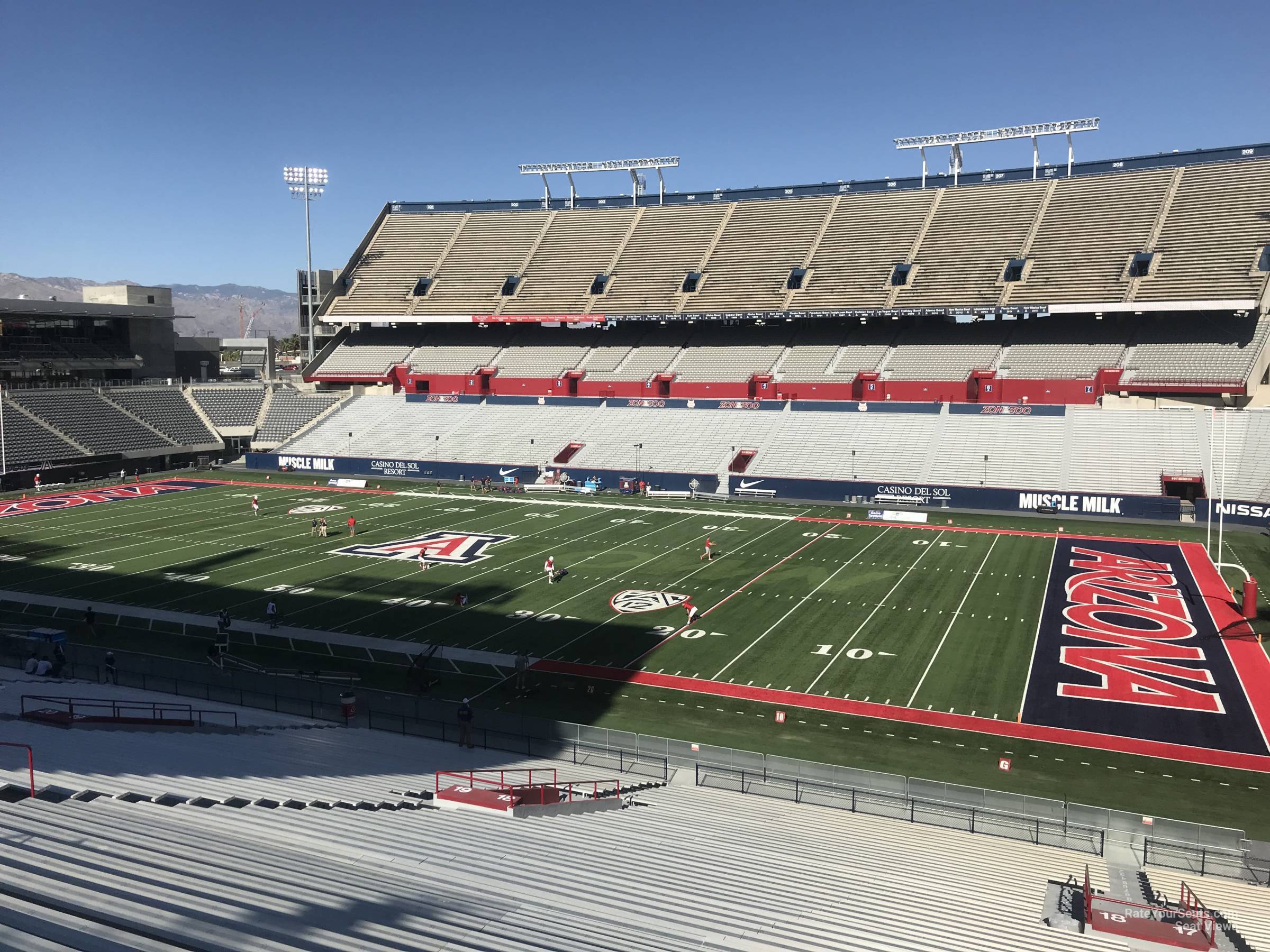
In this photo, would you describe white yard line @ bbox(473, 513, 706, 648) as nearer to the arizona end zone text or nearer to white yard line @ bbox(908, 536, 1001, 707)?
white yard line @ bbox(908, 536, 1001, 707)

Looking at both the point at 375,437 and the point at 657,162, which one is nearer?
the point at 375,437

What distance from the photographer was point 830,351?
6338 centimetres

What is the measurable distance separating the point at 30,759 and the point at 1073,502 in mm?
43263

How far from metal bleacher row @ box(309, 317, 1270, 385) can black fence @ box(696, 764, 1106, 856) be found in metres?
44.3

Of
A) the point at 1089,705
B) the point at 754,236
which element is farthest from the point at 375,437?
the point at 1089,705

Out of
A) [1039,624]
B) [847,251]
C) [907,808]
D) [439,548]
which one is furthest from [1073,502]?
[907,808]

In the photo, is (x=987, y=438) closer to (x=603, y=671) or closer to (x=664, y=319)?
(x=664, y=319)

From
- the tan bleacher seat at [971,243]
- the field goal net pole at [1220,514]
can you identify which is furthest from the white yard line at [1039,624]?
the tan bleacher seat at [971,243]

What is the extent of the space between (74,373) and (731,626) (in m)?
58.3

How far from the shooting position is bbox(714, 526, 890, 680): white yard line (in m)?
25.4

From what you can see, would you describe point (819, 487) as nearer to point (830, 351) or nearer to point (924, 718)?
point (830, 351)

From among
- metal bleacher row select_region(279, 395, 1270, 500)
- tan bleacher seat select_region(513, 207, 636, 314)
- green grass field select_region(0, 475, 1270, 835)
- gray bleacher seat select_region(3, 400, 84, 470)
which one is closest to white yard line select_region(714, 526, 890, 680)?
green grass field select_region(0, 475, 1270, 835)

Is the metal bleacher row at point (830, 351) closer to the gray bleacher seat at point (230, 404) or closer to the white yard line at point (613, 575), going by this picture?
the gray bleacher seat at point (230, 404)

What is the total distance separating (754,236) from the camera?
71062 millimetres
